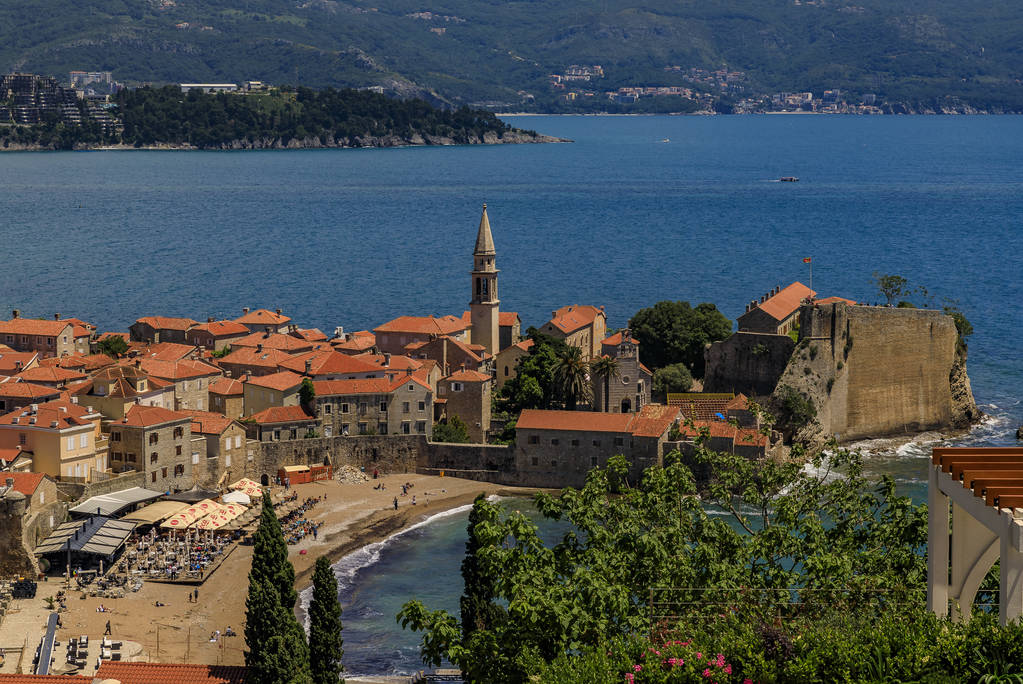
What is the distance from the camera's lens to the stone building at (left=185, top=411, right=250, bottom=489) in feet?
191

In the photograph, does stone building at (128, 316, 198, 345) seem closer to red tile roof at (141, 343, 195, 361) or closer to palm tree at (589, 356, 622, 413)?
red tile roof at (141, 343, 195, 361)

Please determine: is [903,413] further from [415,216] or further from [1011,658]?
[415,216]

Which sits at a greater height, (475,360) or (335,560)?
(475,360)

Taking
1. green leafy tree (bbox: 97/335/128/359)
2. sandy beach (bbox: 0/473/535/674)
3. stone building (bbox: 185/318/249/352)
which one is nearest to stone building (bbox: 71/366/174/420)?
sandy beach (bbox: 0/473/535/674)

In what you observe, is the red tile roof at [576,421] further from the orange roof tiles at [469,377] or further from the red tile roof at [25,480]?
the red tile roof at [25,480]

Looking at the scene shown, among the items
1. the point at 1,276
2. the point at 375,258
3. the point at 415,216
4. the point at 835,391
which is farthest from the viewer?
the point at 415,216

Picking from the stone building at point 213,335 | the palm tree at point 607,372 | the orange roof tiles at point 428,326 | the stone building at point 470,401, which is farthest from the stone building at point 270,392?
the palm tree at point 607,372

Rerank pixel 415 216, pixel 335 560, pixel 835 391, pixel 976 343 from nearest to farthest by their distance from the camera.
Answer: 1. pixel 335 560
2. pixel 835 391
3. pixel 976 343
4. pixel 415 216

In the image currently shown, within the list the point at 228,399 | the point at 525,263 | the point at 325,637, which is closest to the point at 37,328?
the point at 228,399

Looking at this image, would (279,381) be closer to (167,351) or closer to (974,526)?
(167,351)

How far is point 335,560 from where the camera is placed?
2008 inches

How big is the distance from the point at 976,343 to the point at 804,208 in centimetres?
10175

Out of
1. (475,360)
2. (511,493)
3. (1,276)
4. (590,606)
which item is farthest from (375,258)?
(590,606)

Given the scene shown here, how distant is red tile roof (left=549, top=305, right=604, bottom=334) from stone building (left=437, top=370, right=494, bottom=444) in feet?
36.8
